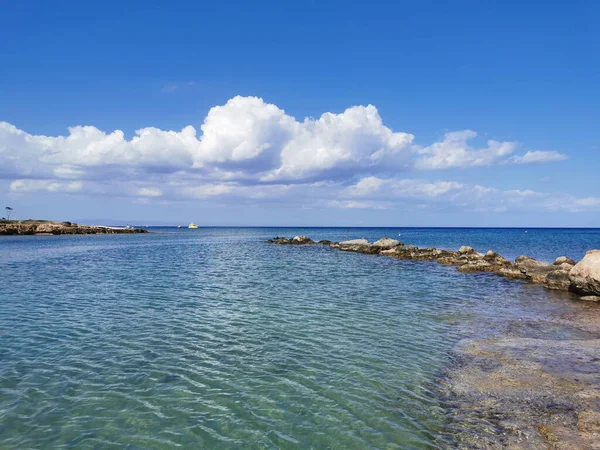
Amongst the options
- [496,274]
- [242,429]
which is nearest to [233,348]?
[242,429]

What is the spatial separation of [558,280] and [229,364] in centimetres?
3012

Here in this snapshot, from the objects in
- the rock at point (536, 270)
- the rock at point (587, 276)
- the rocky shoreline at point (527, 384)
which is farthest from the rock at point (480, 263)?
the rocky shoreline at point (527, 384)

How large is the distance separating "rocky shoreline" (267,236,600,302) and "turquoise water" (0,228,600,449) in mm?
3968

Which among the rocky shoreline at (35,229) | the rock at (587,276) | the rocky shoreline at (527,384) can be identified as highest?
the rocky shoreline at (35,229)

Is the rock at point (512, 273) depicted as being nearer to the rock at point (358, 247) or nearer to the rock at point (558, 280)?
the rock at point (558, 280)

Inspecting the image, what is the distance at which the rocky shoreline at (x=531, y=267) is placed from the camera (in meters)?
26.5

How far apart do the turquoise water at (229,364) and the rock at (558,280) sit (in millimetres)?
6526

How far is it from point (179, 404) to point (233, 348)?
4.43 meters

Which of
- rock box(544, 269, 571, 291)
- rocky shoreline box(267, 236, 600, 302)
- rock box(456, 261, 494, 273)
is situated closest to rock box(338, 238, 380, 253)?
rocky shoreline box(267, 236, 600, 302)

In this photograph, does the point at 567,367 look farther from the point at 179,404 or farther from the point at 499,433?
the point at 179,404

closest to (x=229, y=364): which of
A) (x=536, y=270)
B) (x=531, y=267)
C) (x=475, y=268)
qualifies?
(x=536, y=270)

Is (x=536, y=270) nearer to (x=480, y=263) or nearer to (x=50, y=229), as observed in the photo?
(x=480, y=263)

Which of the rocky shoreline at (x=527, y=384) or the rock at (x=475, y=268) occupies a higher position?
the rock at (x=475, y=268)

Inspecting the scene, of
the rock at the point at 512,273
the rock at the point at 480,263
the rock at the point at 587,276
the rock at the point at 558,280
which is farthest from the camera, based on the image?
the rock at the point at 480,263
